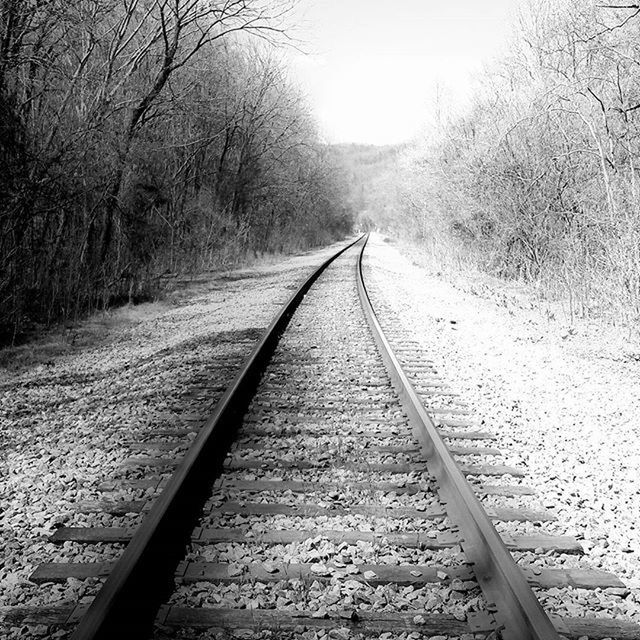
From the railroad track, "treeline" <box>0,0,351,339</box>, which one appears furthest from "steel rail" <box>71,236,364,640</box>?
"treeline" <box>0,0,351,339</box>

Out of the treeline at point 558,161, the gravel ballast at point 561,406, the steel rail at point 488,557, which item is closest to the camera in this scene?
the steel rail at point 488,557

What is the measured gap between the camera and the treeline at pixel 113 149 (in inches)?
293

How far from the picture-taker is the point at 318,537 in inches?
109

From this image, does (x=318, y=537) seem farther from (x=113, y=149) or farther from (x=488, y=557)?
(x=113, y=149)

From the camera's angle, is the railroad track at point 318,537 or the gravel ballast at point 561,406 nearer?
the railroad track at point 318,537

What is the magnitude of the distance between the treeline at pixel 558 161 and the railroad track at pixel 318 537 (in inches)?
235

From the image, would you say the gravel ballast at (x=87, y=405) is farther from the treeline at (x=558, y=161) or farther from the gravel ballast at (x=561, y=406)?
the treeline at (x=558, y=161)

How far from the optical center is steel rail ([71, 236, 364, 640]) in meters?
1.98

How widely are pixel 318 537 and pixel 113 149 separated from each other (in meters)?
9.17

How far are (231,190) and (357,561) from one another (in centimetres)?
2173

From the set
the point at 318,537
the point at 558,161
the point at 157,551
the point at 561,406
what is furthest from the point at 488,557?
the point at 558,161

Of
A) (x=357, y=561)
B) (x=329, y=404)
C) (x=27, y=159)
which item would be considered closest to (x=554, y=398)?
(x=329, y=404)

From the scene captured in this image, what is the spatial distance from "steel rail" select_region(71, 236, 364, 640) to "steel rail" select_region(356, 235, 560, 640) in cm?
139

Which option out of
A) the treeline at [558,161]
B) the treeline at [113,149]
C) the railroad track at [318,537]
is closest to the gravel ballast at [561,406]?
the railroad track at [318,537]
